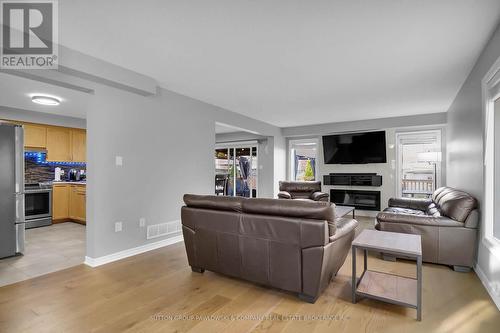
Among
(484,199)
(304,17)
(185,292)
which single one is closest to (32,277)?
(185,292)

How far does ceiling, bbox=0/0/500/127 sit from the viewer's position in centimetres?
214

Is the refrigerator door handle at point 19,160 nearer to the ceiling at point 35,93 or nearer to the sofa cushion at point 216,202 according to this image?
the ceiling at point 35,93

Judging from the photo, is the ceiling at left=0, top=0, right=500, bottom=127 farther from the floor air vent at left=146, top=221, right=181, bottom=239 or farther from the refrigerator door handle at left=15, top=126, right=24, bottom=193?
the floor air vent at left=146, top=221, right=181, bottom=239

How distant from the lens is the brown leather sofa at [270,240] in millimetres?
2221

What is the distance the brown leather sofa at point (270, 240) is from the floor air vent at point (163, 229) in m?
1.28

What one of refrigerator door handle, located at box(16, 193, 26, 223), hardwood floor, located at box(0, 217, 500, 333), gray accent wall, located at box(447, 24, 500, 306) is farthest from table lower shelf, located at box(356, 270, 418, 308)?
refrigerator door handle, located at box(16, 193, 26, 223)

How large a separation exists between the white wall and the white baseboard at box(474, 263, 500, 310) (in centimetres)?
401

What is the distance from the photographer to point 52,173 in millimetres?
6406

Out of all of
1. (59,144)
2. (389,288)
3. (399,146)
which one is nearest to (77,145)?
(59,144)

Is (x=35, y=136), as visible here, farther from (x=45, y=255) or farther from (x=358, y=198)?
(x=358, y=198)

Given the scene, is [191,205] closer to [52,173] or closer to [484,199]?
[484,199]

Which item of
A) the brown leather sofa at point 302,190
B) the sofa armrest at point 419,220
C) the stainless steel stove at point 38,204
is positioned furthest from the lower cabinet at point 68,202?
the sofa armrest at point 419,220

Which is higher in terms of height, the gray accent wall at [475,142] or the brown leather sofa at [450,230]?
the gray accent wall at [475,142]

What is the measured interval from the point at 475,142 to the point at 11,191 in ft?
19.8
